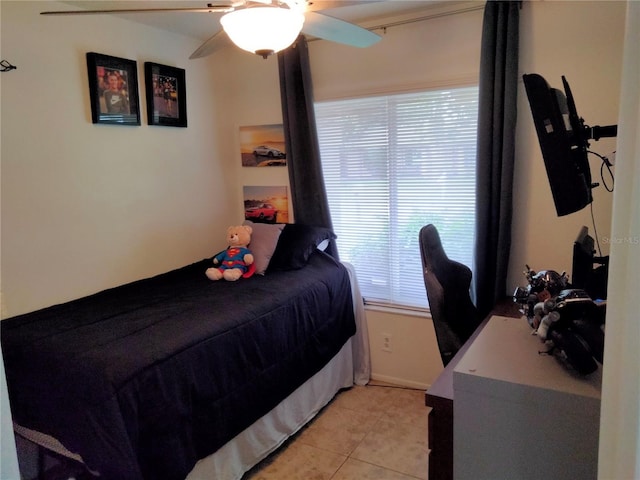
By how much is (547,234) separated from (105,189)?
8.35 feet

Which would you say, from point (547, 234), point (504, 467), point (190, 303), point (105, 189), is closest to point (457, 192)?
point (547, 234)

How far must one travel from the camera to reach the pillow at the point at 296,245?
2.99 metres

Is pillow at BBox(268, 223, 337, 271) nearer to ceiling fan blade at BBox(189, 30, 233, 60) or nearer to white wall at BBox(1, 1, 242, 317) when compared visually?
white wall at BBox(1, 1, 242, 317)

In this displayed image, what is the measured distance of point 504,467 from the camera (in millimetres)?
1221

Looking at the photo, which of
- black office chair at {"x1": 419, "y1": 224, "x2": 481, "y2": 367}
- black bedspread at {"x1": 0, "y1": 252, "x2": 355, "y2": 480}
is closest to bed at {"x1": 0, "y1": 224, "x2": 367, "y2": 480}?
black bedspread at {"x1": 0, "y1": 252, "x2": 355, "y2": 480}

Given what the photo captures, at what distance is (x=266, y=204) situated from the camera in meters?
3.51

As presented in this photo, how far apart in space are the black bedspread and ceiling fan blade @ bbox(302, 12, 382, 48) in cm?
132

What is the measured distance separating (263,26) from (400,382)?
2.42 m

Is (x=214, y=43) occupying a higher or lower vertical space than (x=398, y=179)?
higher

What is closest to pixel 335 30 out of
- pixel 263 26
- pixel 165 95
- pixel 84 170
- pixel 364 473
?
pixel 263 26

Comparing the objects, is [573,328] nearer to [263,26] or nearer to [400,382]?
[263,26]

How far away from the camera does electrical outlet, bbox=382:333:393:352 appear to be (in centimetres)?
317

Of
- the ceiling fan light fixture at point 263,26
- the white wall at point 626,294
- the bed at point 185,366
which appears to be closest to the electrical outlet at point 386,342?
the bed at point 185,366

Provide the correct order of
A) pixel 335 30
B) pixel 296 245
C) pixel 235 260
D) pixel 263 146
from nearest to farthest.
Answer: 1. pixel 335 30
2. pixel 235 260
3. pixel 296 245
4. pixel 263 146
